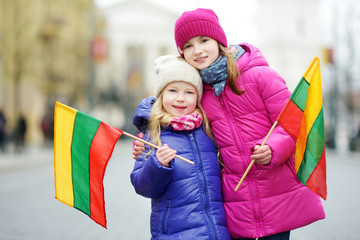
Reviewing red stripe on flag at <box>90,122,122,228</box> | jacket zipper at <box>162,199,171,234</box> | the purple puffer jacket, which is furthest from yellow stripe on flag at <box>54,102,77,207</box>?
the purple puffer jacket

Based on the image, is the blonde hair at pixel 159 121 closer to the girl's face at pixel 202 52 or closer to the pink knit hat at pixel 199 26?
the girl's face at pixel 202 52

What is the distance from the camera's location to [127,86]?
61.6 meters

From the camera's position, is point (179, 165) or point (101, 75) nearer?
point (179, 165)

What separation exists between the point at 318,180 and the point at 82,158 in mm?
1346

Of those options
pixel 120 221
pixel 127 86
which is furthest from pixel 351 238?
pixel 127 86

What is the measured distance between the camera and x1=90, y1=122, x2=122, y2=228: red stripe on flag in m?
3.35

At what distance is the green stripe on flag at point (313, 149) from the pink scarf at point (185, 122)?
0.63 metres

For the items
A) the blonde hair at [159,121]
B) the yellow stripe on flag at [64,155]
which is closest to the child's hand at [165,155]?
the blonde hair at [159,121]

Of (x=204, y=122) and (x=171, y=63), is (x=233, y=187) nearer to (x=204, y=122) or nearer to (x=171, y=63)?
(x=204, y=122)

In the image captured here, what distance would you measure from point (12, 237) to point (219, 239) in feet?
15.1

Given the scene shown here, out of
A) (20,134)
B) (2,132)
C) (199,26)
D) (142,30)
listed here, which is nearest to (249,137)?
(199,26)

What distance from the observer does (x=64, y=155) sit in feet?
11.1

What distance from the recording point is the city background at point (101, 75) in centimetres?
1047

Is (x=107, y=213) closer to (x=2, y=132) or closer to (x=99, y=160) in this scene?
(x=99, y=160)
